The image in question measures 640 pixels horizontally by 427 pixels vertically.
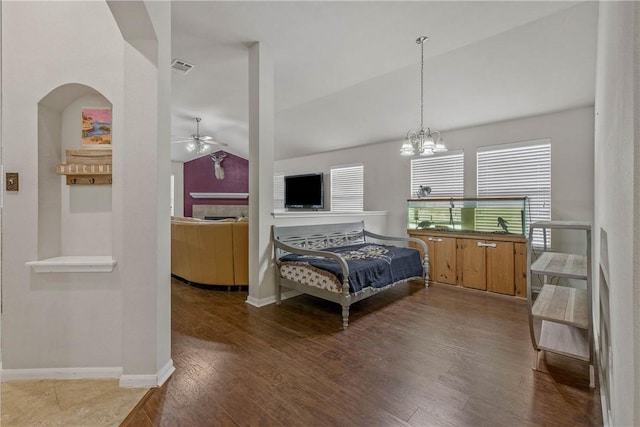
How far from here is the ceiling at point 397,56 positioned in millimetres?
2658

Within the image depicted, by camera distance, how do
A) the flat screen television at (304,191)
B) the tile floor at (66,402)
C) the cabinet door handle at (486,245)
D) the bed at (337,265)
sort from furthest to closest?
1. the flat screen television at (304,191)
2. the cabinet door handle at (486,245)
3. the bed at (337,265)
4. the tile floor at (66,402)

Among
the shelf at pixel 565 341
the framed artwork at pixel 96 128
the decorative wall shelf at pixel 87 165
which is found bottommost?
the shelf at pixel 565 341

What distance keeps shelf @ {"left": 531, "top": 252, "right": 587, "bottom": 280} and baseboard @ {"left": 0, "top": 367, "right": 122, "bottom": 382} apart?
3024mm

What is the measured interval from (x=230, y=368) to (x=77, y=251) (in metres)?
1.43

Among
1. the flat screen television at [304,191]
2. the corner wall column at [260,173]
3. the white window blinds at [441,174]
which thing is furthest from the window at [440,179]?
the corner wall column at [260,173]

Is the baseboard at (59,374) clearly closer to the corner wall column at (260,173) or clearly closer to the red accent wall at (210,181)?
the corner wall column at (260,173)

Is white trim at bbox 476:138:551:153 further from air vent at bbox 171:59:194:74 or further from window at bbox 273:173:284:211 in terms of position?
window at bbox 273:173:284:211

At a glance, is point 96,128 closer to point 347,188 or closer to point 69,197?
point 69,197

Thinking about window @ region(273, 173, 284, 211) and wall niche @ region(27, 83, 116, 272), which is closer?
wall niche @ region(27, 83, 116, 272)

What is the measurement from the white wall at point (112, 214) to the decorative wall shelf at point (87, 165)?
0.14 metres

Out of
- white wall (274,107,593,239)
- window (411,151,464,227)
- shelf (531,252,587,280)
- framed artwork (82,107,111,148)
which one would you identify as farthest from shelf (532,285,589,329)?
framed artwork (82,107,111,148)

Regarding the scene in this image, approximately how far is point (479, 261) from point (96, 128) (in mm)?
4537

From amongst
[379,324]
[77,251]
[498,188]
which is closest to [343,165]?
[498,188]

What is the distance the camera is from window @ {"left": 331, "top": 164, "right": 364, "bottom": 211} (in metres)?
5.90
